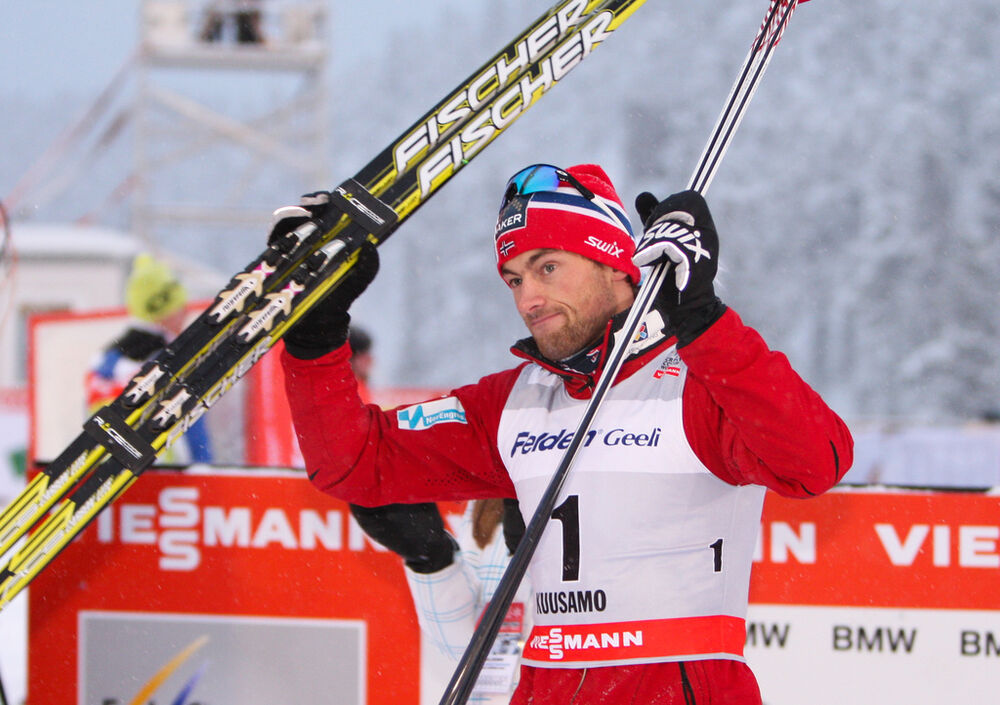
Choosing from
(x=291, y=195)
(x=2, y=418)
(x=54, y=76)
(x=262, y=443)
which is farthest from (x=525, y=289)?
(x=54, y=76)

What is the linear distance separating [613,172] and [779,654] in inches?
1296

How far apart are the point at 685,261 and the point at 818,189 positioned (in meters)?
26.7

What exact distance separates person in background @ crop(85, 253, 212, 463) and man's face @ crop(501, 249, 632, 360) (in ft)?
8.05

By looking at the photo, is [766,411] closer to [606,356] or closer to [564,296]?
[606,356]

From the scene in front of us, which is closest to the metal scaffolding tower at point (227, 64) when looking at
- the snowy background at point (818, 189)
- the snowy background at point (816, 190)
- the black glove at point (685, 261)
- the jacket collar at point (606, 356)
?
the snowy background at point (816, 190)

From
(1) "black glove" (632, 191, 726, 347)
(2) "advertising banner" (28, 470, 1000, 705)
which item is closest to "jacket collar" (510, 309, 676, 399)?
(1) "black glove" (632, 191, 726, 347)

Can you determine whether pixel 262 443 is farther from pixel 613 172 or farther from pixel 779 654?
pixel 613 172

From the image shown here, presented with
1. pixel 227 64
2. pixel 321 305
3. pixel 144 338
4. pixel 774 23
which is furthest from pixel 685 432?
→ pixel 227 64

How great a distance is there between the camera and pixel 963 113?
81.0ft

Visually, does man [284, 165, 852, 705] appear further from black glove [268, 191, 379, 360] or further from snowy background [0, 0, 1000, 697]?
snowy background [0, 0, 1000, 697]

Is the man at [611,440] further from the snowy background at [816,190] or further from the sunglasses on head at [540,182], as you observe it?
the snowy background at [816,190]

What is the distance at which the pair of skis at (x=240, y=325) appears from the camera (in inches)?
96.7

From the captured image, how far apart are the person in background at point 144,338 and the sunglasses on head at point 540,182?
2.38 m

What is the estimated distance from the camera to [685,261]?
1960 mm
